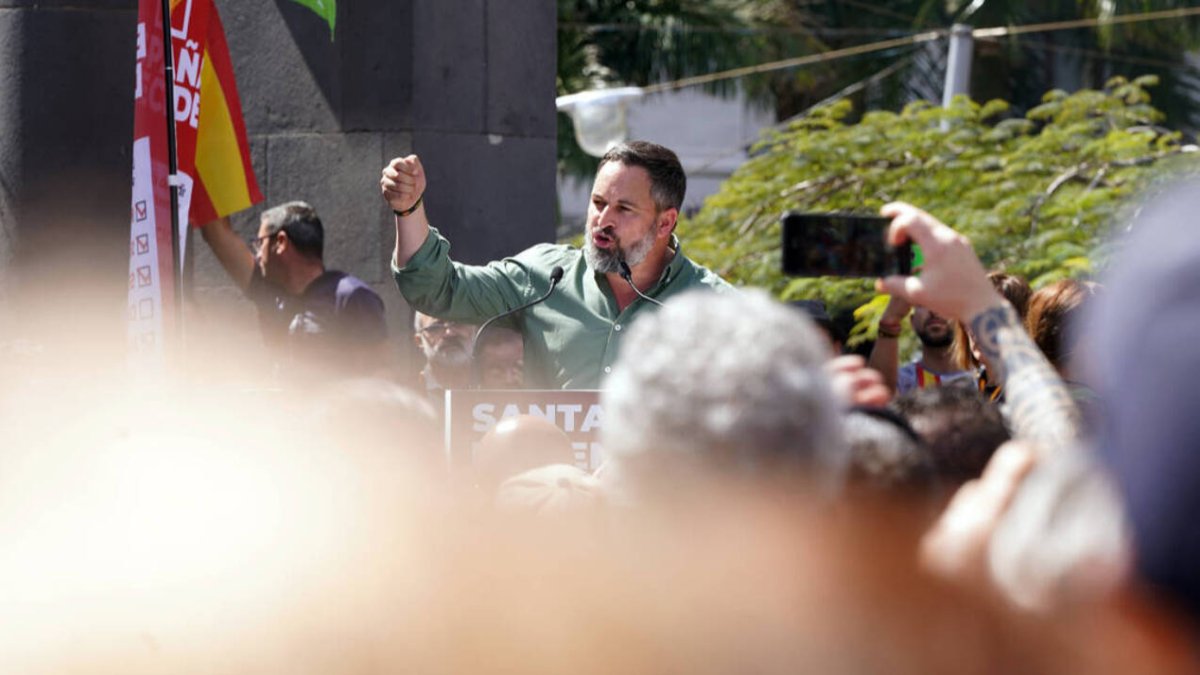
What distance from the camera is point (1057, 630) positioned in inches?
72.9

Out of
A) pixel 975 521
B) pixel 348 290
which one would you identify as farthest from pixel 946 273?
pixel 348 290

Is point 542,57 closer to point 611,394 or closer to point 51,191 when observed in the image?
point 51,191

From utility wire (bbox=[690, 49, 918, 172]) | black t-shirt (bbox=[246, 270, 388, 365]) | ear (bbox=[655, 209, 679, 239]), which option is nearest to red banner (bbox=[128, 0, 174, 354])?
black t-shirt (bbox=[246, 270, 388, 365])

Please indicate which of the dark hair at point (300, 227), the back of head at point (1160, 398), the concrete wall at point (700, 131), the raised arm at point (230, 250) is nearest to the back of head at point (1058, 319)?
the back of head at point (1160, 398)

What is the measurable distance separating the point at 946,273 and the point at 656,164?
97.5 inches

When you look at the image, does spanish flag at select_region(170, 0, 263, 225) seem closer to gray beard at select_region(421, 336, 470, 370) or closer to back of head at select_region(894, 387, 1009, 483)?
gray beard at select_region(421, 336, 470, 370)

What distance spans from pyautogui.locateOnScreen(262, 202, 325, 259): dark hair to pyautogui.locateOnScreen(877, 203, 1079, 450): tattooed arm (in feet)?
13.8

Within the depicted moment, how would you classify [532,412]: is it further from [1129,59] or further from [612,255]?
[1129,59]

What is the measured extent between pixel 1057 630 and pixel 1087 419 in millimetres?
834

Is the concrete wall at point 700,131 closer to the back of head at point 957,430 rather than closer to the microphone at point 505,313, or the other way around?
the microphone at point 505,313

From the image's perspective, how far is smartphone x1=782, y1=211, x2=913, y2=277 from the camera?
109 inches

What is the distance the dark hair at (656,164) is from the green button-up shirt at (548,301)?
0.19 m

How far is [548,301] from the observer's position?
489 centimetres

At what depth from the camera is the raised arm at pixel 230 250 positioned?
6.99 meters
